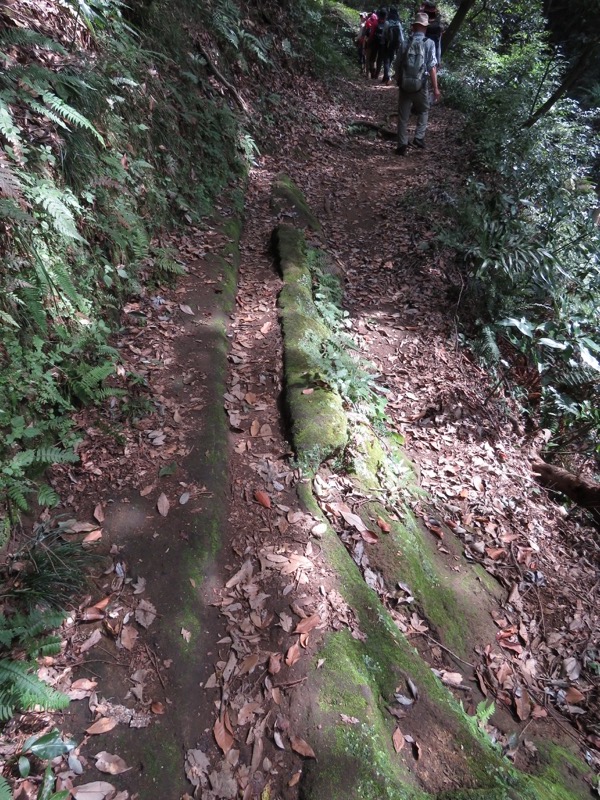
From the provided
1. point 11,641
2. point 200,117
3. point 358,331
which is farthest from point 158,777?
point 200,117

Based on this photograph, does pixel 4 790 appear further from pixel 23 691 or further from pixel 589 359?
pixel 589 359

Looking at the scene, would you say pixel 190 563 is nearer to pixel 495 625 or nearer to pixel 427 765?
pixel 427 765

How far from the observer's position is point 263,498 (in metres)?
3.71

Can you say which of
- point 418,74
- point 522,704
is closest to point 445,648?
point 522,704

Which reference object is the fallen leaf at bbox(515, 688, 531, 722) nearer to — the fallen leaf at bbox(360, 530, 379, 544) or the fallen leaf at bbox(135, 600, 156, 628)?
the fallen leaf at bbox(360, 530, 379, 544)

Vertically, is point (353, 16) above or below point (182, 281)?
above

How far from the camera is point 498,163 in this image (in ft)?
31.9

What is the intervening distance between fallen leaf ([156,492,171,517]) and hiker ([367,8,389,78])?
63.8ft

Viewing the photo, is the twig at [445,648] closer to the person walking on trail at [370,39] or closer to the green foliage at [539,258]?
the green foliage at [539,258]

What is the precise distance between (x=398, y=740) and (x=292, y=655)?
2.46 feet

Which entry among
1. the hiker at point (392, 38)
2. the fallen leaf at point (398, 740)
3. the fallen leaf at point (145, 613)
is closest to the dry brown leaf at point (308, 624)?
the fallen leaf at point (398, 740)

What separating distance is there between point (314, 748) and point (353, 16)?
27318 millimetres

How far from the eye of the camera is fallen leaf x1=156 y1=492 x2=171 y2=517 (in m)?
3.39

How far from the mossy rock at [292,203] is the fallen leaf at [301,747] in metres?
6.92
